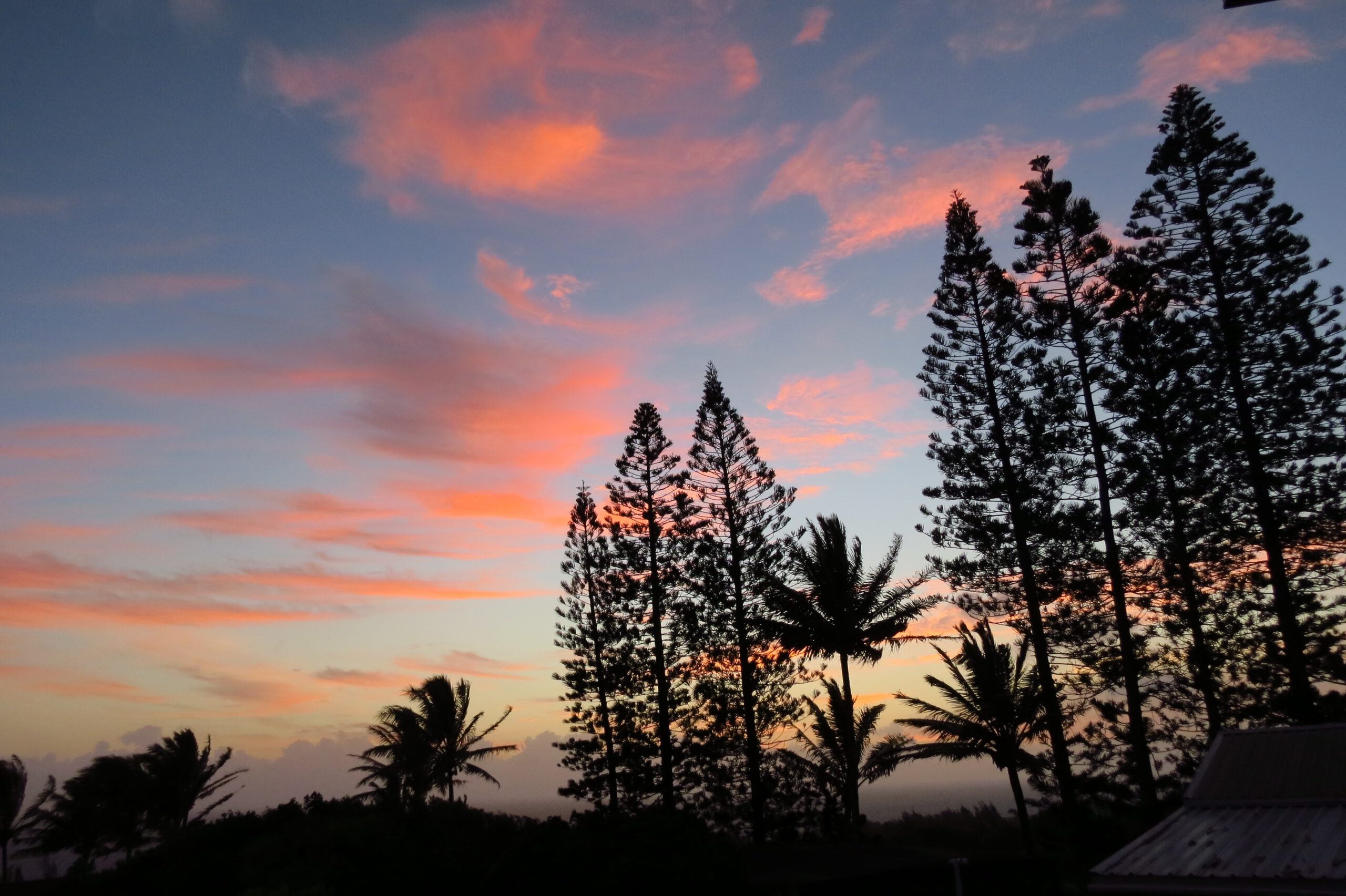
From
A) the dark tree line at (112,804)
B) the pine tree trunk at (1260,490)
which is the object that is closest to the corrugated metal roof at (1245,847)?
the pine tree trunk at (1260,490)

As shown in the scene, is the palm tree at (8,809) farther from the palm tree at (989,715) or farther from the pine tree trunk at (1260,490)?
the pine tree trunk at (1260,490)

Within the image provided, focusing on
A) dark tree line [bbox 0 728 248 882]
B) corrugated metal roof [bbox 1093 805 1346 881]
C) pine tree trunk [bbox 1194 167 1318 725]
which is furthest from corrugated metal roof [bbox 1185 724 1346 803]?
dark tree line [bbox 0 728 248 882]

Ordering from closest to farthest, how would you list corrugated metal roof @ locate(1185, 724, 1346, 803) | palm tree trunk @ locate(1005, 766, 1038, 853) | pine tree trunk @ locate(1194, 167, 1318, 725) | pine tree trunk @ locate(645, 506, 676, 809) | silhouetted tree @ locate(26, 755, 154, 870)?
1. corrugated metal roof @ locate(1185, 724, 1346, 803)
2. palm tree trunk @ locate(1005, 766, 1038, 853)
3. pine tree trunk @ locate(1194, 167, 1318, 725)
4. pine tree trunk @ locate(645, 506, 676, 809)
5. silhouetted tree @ locate(26, 755, 154, 870)

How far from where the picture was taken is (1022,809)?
18188 millimetres

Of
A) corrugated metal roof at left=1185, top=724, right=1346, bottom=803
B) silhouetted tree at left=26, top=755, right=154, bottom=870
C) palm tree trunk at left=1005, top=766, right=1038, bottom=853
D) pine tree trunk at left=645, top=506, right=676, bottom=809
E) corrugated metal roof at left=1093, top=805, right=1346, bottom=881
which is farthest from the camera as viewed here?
silhouetted tree at left=26, top=755, right=154, bottom=870

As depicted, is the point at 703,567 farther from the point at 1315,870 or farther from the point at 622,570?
the point at 1315,870

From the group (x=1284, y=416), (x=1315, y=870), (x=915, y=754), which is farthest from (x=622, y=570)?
(x=1315, y=870)

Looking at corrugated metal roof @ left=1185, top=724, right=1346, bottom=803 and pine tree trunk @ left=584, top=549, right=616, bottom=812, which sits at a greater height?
pine tree trunk @ left=584, top=549, right=616, bottom=812

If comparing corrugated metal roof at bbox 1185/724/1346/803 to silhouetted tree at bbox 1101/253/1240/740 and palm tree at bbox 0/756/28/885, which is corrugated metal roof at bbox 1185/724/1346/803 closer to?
silhouetted tree at bbox 1101/253/1240/740

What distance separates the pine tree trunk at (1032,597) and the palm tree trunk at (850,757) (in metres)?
4.09

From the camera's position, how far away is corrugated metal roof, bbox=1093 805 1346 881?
7.46 meters

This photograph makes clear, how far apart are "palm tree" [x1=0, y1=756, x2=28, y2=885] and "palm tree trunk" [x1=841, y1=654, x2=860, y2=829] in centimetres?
2778

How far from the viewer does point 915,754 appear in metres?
18.5

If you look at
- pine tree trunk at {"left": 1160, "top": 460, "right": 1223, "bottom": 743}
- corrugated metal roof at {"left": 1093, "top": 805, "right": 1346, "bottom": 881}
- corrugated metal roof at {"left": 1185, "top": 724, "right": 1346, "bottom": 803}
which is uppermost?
pine tree trunk at {"left": 1160, "top": 460, "right": 1223, "bottom": 743}
